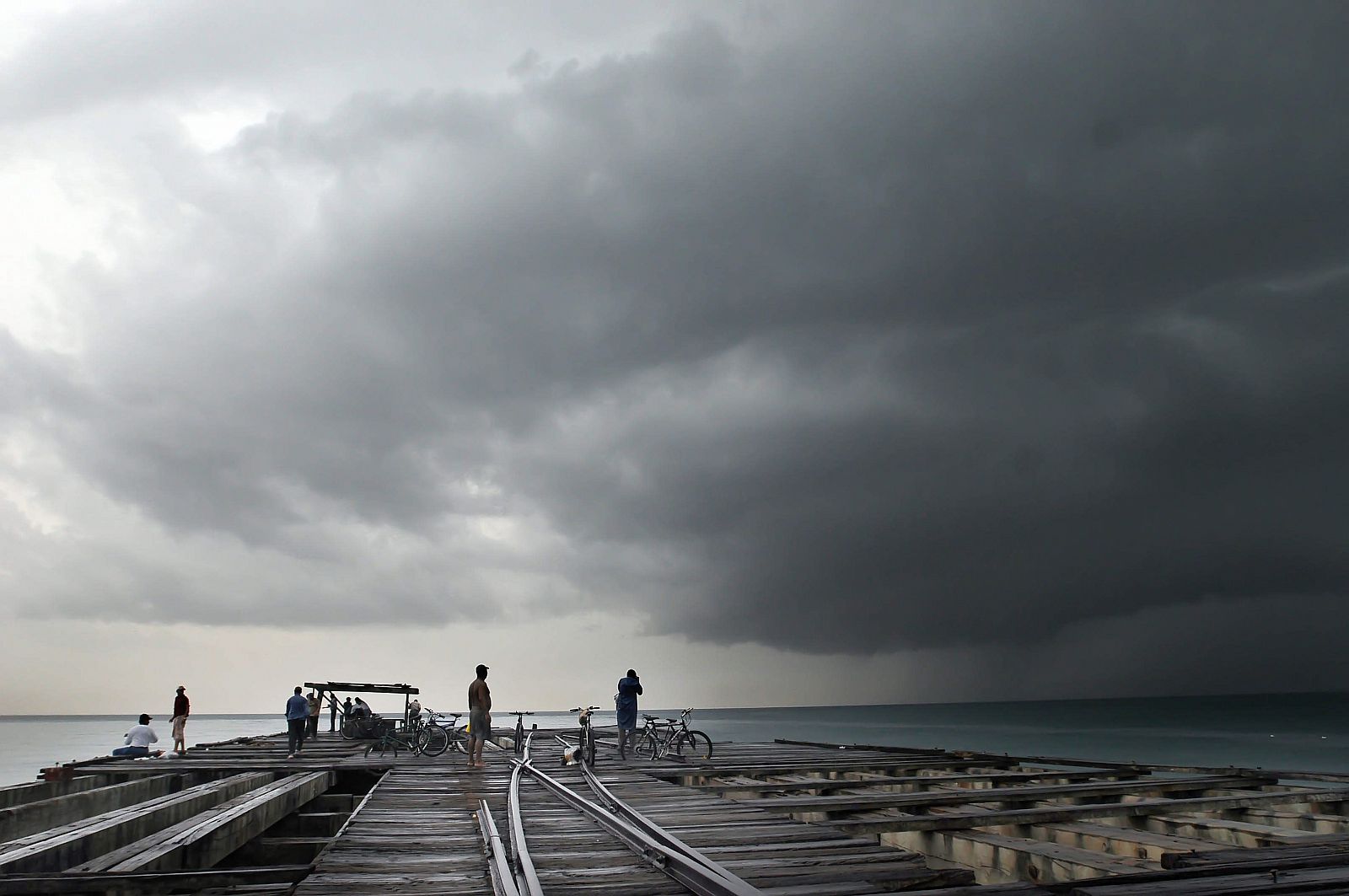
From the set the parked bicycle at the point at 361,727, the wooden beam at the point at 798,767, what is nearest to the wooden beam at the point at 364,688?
the parked bicycle at the point at 361,727

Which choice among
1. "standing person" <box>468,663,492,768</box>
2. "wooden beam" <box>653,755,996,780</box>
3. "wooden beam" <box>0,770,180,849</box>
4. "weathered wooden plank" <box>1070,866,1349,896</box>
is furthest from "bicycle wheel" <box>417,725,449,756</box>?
"weathered wooden plank" <box>1070,866,1349,896</box>

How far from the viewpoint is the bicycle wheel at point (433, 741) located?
25.5 metres

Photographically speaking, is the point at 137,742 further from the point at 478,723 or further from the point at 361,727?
the point at 478,723

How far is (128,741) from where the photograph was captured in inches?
999

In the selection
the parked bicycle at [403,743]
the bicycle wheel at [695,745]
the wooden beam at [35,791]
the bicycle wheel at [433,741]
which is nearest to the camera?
the wooden beam at [35,791]

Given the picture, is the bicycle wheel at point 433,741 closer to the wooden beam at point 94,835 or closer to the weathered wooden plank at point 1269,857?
the wooden beam at point 94,835

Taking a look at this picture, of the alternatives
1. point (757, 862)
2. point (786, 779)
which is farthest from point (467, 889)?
point (786, 779)

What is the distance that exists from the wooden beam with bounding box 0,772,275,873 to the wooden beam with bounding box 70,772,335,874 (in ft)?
1.26

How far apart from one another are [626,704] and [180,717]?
54.1 feet

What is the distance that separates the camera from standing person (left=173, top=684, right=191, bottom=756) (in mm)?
28188

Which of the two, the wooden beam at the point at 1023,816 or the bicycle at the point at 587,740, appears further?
the bicycle at the point at 587,740

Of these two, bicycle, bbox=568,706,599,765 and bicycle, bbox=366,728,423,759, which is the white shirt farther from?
bicycle, bbox=568,706,599,765

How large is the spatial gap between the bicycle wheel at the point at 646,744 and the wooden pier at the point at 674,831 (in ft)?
3.14

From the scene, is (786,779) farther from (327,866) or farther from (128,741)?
(128,741)
